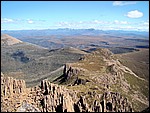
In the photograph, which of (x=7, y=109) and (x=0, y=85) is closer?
(x=7, y=109)

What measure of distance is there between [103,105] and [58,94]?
1968cm

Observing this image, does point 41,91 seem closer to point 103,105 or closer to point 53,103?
point 53,103

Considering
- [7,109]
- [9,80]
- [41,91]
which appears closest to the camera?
[7,109]

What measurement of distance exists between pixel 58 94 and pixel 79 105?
10.8 m

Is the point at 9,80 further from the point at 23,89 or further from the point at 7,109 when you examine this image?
the point at 7,109

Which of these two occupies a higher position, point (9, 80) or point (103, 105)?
point (9, 80)

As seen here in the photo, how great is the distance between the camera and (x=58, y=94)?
12975 centimetres

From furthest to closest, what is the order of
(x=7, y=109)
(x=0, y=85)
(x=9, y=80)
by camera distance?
(x=9, y=80)
(x=0, y=85)
(x=7, y=109)

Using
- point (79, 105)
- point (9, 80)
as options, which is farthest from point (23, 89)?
point (79, 105)

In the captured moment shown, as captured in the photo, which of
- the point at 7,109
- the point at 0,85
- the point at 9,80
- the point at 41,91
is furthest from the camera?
the point at 41,91

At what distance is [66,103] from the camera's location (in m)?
120

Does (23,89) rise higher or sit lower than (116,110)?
higher

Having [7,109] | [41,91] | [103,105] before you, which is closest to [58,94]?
[41,91]

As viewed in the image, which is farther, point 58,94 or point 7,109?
point 58,94
